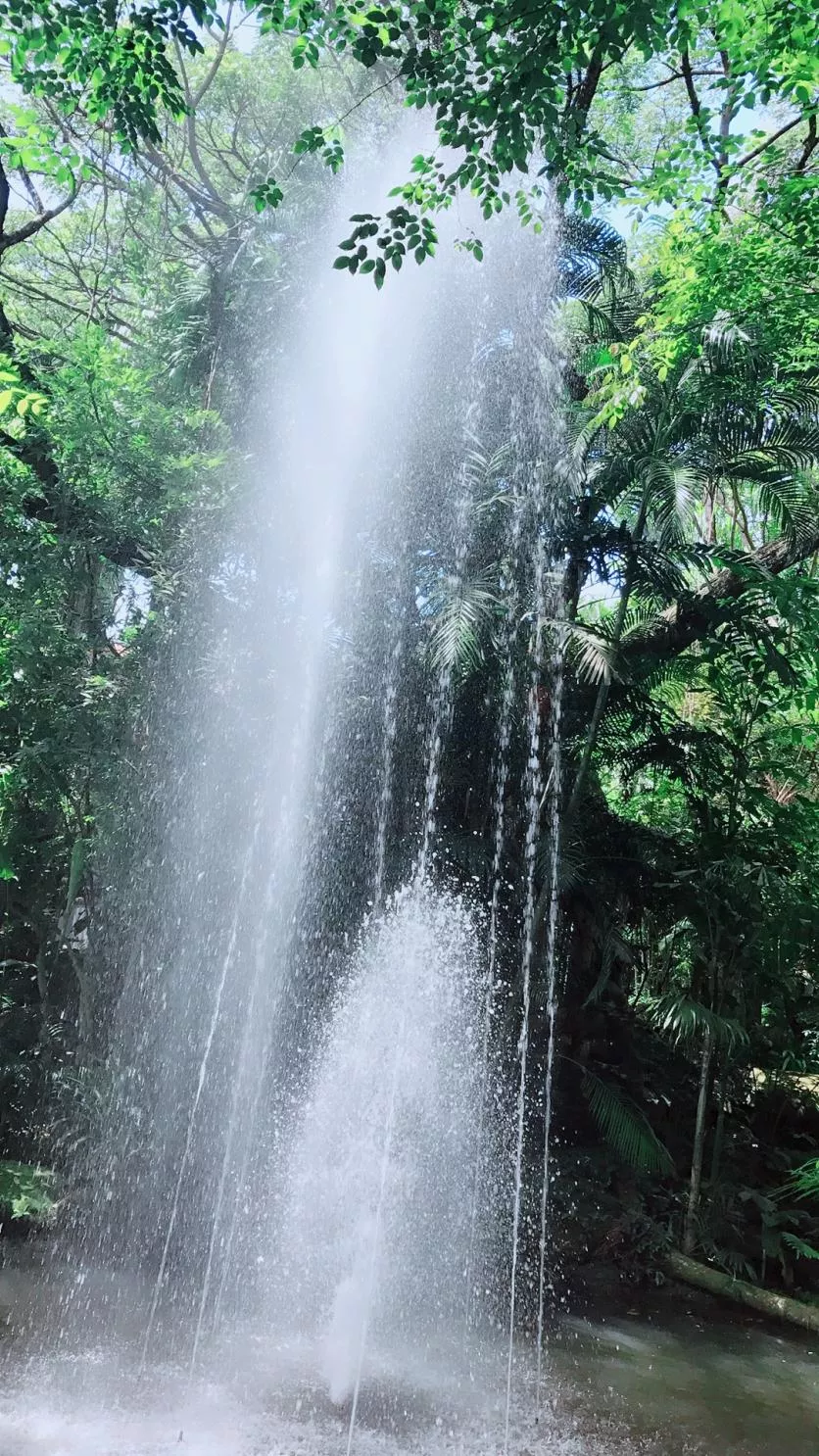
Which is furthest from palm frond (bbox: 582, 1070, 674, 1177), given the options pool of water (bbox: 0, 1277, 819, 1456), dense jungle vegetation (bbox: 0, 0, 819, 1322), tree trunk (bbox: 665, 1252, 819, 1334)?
pool of water (bbox: 0, 1277, 819, 1456)

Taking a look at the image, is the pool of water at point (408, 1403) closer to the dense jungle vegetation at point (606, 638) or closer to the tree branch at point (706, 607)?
the dense jungle vegetation at point (606, 638)

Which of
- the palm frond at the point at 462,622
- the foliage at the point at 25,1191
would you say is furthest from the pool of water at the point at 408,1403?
the palm frond at the point at 462,622

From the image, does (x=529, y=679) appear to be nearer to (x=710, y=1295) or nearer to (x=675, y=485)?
(x=675, y=485)

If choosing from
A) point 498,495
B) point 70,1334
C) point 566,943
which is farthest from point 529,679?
point 70,1334

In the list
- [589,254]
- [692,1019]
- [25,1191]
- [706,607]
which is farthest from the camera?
[589,254]

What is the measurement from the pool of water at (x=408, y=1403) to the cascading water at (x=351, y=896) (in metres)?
0.30

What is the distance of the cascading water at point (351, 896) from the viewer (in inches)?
223

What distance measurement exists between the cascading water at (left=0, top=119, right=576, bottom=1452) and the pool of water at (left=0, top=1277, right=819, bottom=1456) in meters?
0.30

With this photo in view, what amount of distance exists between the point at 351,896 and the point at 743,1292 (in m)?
4.11

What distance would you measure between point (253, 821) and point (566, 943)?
3086 mm

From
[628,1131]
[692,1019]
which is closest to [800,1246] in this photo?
[628,1131]

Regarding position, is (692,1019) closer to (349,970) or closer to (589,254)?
(349,970)

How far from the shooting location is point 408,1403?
4.16 meters

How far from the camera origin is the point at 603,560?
8.13m
